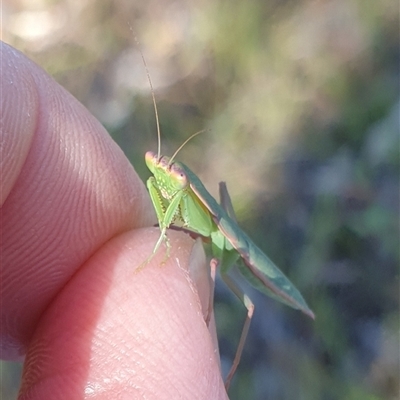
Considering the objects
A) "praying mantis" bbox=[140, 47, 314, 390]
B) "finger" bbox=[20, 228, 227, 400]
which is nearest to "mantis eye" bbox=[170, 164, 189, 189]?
"praying mantis" bbox=[140, 47, 314, 390]

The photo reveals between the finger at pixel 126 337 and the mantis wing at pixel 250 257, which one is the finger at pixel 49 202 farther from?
the mantis wing at pixel 250 257

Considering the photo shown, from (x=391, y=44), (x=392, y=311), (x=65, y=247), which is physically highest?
(x=65, y=247)

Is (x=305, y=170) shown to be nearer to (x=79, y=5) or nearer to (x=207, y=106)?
(x=207, y=106)

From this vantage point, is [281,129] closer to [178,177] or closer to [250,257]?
[250,257]

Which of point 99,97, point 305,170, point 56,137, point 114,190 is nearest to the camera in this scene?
point 56,137

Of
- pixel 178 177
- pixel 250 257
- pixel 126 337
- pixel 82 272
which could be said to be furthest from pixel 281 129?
pixel 126 337

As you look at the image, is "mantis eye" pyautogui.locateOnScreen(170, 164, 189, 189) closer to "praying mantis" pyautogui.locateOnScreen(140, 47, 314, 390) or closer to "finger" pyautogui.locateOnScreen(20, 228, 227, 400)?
"praying mantis" pyautogui.locateOnScreen(140, 47, 314, 390)

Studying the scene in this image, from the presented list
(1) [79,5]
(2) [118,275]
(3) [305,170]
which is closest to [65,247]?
(2) [118,275]
